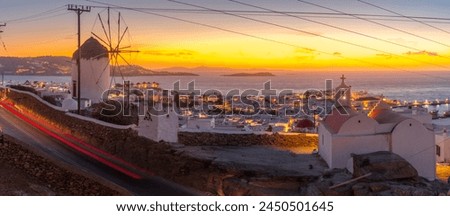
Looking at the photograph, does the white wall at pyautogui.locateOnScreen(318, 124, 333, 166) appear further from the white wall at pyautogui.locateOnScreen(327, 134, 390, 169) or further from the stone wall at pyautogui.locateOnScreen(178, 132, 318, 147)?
the stone wall at pyautogui.locateOnScreen(178, 132, 318, 147)

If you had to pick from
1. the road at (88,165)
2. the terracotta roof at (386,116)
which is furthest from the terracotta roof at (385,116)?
the road at (88,165)

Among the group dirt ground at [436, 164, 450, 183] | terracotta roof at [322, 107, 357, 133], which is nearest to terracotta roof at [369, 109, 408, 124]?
terracotta roof at [322, 107, 357, 133]

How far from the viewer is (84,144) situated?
16156 millimetres

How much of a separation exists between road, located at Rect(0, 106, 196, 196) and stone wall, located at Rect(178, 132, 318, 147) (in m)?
2.71

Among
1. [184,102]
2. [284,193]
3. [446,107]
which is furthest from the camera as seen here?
[446,107]

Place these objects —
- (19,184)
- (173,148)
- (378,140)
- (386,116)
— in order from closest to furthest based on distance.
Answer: (19,184)
(378,140)
(173,148)
(386,116)

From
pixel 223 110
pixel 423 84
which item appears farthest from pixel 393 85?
pixel 223 110

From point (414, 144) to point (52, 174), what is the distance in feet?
30.5

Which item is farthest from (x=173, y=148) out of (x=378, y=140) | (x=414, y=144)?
(x=414, y=144)

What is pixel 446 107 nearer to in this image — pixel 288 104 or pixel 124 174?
pixel 288 104

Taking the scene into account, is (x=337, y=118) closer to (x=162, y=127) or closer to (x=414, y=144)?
(x=414, y=144)

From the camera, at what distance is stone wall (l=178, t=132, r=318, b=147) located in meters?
15.0

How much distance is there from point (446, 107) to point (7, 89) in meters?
48.7

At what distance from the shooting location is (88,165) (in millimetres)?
12961
